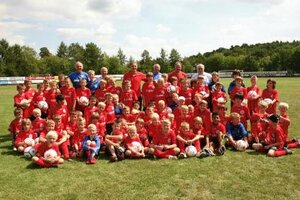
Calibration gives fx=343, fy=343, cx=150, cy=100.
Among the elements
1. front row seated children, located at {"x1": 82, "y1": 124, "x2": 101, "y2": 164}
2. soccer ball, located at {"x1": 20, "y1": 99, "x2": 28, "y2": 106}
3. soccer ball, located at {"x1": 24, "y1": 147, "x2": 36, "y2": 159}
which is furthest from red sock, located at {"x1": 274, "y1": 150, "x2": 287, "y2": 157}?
soccer ball, located at {"x1": 20, "y1": 99, "x2": 28, "y2": 106}

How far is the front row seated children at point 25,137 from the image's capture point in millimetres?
9602

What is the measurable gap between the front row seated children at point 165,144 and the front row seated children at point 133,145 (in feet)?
0.95

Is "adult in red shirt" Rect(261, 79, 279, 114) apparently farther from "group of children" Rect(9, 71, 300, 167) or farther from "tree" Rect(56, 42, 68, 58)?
"tree" Rect(56, 42, 68, 58)

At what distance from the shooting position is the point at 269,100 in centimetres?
1155

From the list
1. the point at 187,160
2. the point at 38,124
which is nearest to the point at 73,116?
the point at 38,124

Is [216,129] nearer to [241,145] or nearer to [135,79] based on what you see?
[241,145]

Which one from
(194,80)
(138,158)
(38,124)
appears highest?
(194,80)

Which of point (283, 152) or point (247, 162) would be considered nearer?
point (247, 162)

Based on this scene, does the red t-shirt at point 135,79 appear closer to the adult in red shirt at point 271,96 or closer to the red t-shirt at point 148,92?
the red t-shirt at point 148,92

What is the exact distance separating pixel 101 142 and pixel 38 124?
211 centimetres

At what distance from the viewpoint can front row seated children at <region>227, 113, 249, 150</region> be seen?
32.1 feet

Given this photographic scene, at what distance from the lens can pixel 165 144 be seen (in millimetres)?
9125

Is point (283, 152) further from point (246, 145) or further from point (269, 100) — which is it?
point (269, 100)

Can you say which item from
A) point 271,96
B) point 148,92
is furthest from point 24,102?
point 271,96
